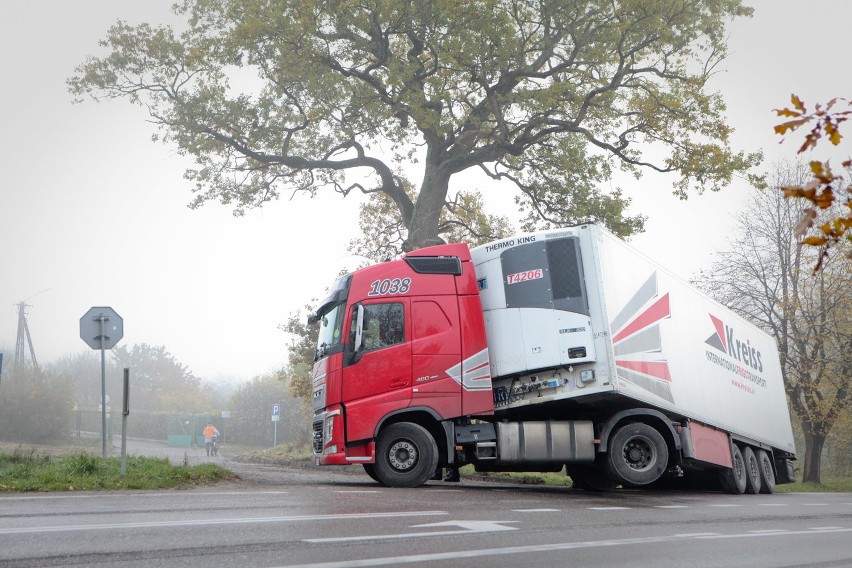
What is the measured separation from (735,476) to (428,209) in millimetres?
11353

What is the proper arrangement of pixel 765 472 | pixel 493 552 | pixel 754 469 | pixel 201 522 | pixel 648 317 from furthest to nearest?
pixel 765 472
pixel 754 469
pixel 648 317
pixel 201 522
pixel 493 552

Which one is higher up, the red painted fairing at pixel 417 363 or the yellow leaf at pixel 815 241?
the red painted fairing at pixel 417 363

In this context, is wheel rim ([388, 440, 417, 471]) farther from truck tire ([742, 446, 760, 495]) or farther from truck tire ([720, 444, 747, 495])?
truck tire ([742, 446, 760, 495])

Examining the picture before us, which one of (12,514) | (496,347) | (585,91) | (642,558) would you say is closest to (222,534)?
(12,514)

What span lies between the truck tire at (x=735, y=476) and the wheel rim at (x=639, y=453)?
3.21 meters

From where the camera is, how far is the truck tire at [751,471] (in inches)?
682

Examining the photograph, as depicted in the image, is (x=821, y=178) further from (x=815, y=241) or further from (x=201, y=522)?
(x=201, y=522)

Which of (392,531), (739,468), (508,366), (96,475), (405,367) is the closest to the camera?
(392,531)

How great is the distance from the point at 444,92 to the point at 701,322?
915 centimetres

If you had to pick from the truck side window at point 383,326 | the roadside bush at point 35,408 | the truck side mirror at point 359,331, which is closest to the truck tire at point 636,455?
the truck side window at point 383,326

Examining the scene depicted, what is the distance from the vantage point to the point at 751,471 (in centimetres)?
1750

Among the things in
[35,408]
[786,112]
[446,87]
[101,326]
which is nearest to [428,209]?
[446,87]

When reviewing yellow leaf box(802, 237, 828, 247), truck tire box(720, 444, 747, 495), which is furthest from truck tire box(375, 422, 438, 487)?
yellow leaf box(802, 237, 828, 247)

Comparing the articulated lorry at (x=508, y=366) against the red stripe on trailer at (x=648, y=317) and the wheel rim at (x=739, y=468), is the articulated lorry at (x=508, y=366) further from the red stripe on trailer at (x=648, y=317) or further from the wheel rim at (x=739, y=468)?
the wheel rim at (x=739, y=468)
